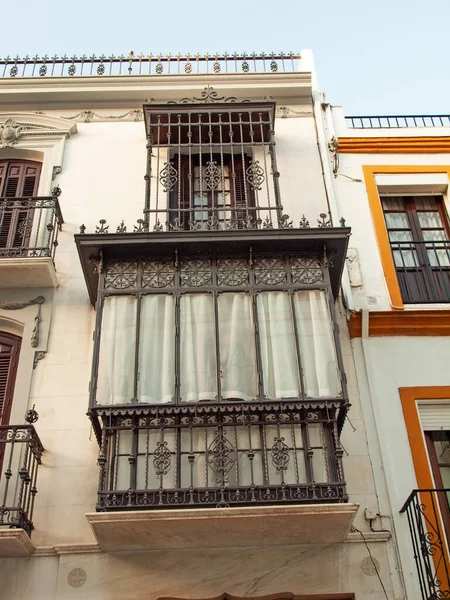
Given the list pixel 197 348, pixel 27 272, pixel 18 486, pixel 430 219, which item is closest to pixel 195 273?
pixel 197 348

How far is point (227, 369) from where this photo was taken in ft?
26.3

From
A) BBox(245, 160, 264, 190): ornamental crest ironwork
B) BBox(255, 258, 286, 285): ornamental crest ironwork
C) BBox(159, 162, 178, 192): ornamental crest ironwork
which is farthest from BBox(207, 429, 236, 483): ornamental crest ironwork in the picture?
BBox(159, 162, 178, 192): ornamental crest ironwork

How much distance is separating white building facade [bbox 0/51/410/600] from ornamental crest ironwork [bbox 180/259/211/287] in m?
0.02

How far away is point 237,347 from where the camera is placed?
26.9 ft

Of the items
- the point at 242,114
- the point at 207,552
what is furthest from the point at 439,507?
the point at 242,114

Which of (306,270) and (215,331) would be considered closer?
(215,331)

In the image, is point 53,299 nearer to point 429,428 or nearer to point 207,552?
point 207,552

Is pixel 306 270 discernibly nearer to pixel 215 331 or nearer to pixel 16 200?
pixel 215 331

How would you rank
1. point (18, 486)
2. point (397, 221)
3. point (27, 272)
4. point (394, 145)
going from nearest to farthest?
1. point (18, 486)
2. point (27, 272)
3. point (397, 221)
4. point (394, 145)

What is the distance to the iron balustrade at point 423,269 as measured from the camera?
10055mm

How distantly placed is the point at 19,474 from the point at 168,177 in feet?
15.0

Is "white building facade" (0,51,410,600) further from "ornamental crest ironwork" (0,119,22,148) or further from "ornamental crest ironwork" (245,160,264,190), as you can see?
"ornamental crest ironwork" (0,119,22,148)

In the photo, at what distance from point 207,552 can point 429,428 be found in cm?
296

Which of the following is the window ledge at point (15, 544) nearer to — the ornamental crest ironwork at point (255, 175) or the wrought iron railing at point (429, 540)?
the wrought iron railing at point (429, 540)
